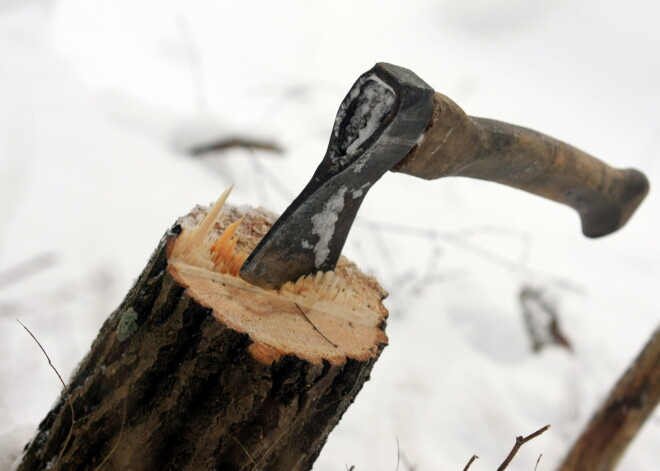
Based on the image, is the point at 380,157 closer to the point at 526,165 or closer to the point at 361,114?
the point at 361,114

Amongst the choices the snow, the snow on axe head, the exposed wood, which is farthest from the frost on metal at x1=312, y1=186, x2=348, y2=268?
the exposed wood

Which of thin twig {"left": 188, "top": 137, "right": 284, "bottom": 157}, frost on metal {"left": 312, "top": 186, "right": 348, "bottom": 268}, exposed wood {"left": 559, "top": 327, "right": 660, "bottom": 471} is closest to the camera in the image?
frost on metal {"left": 312, "top": 186, "right": 348, "bottom": 268}

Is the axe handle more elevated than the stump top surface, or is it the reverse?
the axe handle

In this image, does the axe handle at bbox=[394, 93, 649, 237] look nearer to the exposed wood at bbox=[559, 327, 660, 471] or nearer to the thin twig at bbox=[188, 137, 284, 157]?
the exposed wood at bbox=[559, 327, 660, 471]

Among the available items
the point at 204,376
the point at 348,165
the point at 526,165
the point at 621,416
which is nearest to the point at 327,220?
the point at 348,165

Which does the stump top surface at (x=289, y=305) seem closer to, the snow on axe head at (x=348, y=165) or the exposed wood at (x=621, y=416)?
the snow on axe head at (x=348, y=165)
